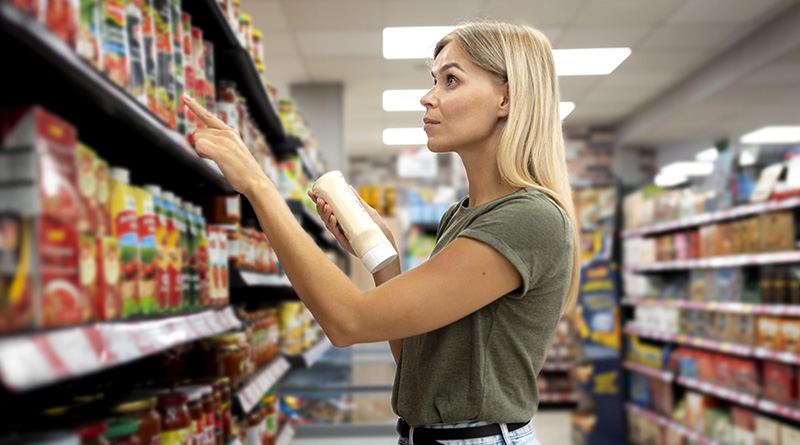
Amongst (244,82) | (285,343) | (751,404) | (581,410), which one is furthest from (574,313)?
(244,82)

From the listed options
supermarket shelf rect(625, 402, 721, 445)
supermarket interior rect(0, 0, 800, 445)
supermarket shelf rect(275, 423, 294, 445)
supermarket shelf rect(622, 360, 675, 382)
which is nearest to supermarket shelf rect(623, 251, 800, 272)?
supermarket interior rect(0, 0, 800, 445)

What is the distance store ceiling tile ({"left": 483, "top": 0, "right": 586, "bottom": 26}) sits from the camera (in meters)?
5.12

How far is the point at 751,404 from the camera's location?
4.17 metres

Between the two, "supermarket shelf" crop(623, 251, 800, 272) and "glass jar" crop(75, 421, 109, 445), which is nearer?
"glass jar" crop(75, 421, 109, 445)

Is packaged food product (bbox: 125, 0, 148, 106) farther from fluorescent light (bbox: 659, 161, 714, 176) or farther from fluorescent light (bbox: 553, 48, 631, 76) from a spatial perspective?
fluorescent light (bbox: 659, 161, 714, 176)

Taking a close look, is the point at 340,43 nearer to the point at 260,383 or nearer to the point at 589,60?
the point at 589,60

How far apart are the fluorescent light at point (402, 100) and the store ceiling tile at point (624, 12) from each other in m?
2.20

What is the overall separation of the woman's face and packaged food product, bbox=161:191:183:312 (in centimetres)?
56

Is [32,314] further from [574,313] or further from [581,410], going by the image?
[574,313]

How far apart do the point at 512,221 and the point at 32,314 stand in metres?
0.78

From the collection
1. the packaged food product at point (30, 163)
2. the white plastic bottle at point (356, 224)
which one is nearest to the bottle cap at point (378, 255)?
the white plastic bottle at point (356, 224)

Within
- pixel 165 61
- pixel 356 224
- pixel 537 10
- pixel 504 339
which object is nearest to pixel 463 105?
pixel 356 224

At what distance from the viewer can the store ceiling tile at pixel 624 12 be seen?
16.8 ft

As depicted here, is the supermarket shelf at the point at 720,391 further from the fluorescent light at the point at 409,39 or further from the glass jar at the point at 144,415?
the glass jar at the point at 144,415
